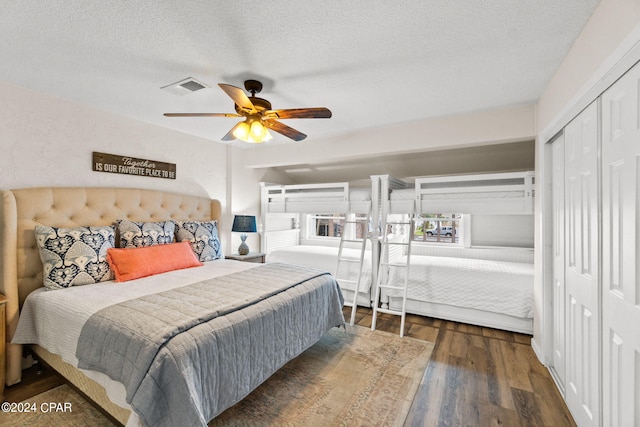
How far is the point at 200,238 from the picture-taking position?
3277 mm

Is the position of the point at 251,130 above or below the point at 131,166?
above

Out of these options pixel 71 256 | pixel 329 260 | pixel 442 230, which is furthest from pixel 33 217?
pixel 442 230

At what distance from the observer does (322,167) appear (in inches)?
184

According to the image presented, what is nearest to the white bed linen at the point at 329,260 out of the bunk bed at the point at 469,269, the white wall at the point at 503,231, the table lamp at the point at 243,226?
the bunk bed at the point at 469,269

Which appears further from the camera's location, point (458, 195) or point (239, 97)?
point (458, 195)

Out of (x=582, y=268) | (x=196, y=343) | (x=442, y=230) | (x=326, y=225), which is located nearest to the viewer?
(x=196, y=343)

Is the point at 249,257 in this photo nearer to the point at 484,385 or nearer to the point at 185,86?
the point at 185,86

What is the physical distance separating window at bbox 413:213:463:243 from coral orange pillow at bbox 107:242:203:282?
123 inches

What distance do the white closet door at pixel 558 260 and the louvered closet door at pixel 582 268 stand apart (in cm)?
11

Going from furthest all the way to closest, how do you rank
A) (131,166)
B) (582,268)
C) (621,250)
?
(131,166), (582,268), (621,250)

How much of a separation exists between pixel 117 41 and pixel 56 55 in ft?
1.77

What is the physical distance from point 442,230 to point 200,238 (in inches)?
136

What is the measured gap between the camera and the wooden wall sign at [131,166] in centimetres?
284

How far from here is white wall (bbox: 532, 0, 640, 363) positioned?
1.18 metres
